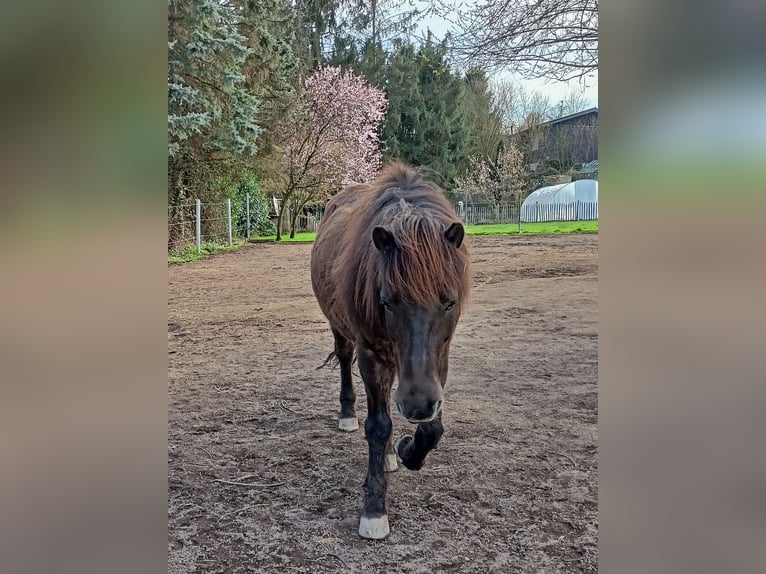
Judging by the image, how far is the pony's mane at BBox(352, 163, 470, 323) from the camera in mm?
1990

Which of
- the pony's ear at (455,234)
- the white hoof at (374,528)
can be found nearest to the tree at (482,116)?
the pony's ear at (455,234)

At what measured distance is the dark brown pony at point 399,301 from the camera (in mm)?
1961

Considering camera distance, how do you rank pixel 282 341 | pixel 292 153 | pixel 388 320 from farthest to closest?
pixel 292 153 < pixel 282 341 < pixel 388 320

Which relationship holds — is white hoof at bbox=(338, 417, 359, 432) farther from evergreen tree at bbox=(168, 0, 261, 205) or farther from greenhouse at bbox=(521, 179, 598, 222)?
greenhouse at bbox=(521, 179, 598, 222)

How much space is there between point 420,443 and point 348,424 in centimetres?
117

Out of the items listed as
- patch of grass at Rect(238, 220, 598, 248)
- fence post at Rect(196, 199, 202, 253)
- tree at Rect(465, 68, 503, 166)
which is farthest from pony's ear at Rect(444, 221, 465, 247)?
fence post at Rect(196, 199, 202, 253)

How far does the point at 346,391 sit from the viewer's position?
3.69 meters

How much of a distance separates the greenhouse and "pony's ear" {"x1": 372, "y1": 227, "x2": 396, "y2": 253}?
6.45 meters

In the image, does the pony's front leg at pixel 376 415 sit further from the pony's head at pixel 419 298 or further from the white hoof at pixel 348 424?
the white hoof at pixel 348 424

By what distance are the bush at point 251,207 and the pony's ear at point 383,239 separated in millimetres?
10144
